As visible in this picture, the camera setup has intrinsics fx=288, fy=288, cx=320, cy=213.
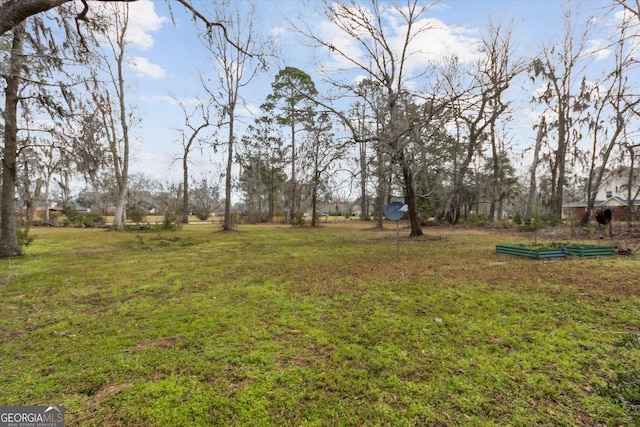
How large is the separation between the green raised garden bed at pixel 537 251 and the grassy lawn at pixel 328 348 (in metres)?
1.45

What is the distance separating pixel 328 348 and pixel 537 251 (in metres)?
7.06

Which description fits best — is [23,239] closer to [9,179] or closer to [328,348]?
[9,179]

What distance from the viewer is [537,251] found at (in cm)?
733

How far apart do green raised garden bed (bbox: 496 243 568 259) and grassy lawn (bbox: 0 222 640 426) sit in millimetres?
1452

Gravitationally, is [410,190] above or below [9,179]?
above

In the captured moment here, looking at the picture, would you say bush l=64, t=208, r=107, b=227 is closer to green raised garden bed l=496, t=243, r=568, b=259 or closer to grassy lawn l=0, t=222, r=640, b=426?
grassy lawn l=0, t=222, r=640, b=426

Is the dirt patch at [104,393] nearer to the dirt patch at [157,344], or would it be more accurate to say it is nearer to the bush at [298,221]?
the dirt patch at [157,344]

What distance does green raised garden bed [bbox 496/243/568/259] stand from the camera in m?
7.30

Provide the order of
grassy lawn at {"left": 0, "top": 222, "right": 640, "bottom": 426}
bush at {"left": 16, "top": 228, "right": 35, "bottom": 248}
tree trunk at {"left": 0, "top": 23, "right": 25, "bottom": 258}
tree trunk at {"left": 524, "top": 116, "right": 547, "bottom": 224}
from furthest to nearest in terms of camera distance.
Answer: tree trunk at {"left": 524, "top": 116, "right": 547, "bottom": 224}, bush at {"left": 16, "top": 228, "right": 35, "bottom": 248}, tree trunk at {"left": 0, "top": 23, "right": 25, "bottom": 258}, grassy lawn at {"left": 0, "top": 222, "right": 640, "bottom": 426}

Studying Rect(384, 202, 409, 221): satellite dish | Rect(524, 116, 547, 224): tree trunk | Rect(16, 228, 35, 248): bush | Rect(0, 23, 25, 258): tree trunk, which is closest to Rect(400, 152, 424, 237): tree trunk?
Rect(384, 202, 409, 221): satellite dish

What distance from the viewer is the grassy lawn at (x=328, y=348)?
198 cm

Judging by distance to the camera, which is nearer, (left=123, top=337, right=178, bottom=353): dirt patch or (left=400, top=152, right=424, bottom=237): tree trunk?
(left=123, top=337, right=178, bottom=353): dirt patch

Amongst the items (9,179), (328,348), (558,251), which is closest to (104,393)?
(328,348)

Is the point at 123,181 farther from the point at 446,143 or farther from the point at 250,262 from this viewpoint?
the point at 446,143
